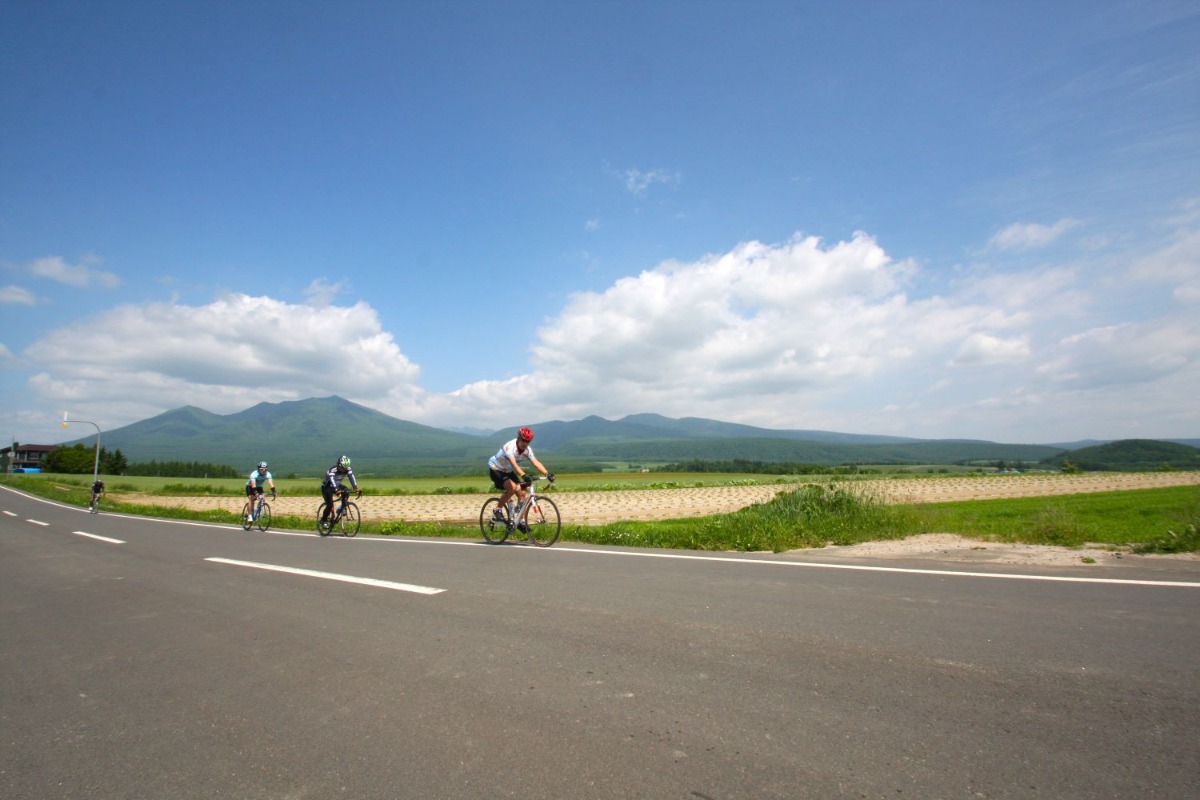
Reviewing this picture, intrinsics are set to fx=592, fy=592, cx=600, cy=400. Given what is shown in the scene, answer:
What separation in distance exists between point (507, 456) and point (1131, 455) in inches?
4174

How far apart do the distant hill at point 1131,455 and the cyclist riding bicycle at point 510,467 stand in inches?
3323

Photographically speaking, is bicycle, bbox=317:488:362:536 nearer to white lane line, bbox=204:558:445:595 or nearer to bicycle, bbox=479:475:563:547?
white lane line, bbox=204:558:445:595

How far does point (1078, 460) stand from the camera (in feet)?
266

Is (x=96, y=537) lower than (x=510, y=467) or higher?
lower

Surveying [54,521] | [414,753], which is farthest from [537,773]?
[54,521]

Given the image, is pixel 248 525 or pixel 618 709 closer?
pixel 618 709

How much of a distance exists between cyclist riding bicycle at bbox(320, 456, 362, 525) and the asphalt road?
7.02 metres

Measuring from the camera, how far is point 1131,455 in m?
83.6

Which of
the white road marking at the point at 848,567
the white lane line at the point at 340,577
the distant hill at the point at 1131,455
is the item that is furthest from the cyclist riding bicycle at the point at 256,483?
the distant hill at the point at 1131,455

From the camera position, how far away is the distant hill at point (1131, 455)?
73.7m

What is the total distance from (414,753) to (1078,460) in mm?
102862

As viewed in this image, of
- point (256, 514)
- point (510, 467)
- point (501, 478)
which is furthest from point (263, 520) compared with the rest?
point (510, 467)

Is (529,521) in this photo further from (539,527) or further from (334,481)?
(334,481)

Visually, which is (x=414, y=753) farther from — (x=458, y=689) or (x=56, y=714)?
(x=56, y=714)
